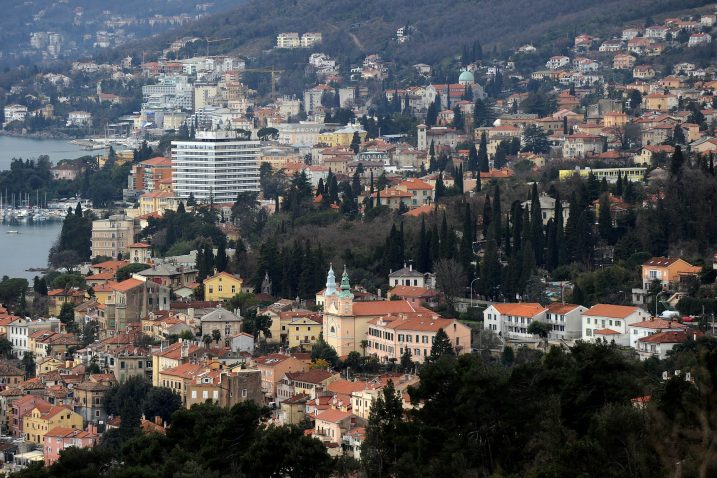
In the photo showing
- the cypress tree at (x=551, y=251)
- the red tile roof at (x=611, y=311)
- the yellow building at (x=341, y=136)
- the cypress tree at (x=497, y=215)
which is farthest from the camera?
the yellow building at (x=341, y=136)

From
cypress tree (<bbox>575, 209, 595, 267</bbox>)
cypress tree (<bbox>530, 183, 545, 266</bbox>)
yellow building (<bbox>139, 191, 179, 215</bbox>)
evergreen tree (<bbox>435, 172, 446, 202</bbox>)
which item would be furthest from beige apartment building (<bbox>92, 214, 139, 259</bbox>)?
cypress tree (<bbox>575, 209, 595, 267</bbox>)

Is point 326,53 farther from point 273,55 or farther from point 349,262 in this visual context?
point 349,262

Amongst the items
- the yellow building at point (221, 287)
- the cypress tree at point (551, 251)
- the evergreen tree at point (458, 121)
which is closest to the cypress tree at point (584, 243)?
the cypress tree at point (551, 251)

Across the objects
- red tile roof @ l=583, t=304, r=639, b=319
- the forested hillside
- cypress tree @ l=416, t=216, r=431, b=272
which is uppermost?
the forested hillside

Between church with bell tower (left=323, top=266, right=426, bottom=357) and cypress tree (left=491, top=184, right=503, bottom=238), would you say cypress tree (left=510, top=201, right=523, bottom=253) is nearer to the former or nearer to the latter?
cypress tree (left=491, top=184, right=503, bottom=238)

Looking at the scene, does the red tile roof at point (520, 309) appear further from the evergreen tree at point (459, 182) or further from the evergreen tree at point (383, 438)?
the evergreen tree at point (459, 182)

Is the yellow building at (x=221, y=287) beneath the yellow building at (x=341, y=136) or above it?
beneath

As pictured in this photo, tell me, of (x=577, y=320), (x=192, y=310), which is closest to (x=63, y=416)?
(x=192, y=310)
